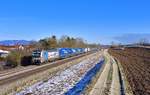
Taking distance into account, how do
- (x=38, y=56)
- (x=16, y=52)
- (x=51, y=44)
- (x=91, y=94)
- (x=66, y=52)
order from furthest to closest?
(x=51, y=44)
(x=66, y=52)
(x=16, y=52)
(x=38, y=56)
(x=91, y=94)

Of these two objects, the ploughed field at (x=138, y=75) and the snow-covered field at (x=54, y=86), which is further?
the ploughed field at (x=138, y=75)

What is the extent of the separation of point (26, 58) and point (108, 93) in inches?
1997

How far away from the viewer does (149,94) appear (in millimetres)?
20172

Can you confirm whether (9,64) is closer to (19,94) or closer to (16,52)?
(16,52)

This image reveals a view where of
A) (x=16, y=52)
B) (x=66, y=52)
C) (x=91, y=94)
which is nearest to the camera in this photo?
(x=91, y=94)

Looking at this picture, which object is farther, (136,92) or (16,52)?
(16,52)

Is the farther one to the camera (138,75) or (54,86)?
(138,75)

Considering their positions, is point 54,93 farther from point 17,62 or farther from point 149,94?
point 17,62

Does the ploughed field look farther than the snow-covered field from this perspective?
Yes

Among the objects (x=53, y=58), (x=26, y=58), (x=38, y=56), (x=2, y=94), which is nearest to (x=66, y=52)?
(x=53, y=58)

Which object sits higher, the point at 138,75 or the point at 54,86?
the point at 54,86

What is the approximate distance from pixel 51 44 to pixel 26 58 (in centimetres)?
5787

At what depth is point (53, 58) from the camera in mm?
76125

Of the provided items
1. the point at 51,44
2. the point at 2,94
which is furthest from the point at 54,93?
the point at 51,44
